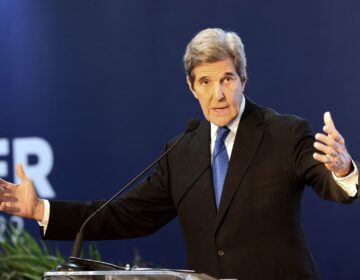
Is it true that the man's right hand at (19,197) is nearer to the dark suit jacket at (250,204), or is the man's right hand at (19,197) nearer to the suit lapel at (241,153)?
the dark suit jacket at (250,204)

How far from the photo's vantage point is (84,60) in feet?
16.5

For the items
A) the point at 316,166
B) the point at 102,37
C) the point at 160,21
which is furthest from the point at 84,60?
the point at 316,166

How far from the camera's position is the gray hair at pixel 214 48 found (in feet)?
9.14

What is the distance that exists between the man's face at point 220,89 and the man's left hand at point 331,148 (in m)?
0.55

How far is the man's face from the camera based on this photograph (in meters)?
2.81

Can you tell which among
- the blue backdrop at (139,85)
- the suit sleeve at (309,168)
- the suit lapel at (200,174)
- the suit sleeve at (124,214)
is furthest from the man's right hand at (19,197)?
the blue backdrop at (139,85)

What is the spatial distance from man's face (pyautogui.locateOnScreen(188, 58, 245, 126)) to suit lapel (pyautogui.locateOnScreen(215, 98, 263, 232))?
0.18ft

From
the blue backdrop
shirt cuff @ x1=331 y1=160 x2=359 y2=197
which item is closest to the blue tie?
shirt cuff @ x1=331 y1=160 x2=359 y2=197

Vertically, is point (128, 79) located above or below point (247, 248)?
above

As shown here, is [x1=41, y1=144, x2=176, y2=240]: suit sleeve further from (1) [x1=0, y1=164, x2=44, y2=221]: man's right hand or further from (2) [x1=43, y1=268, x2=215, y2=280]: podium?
(2) [x1=43, y1=268, x2=215, y2=280]: podium

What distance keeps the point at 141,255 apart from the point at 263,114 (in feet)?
7.20

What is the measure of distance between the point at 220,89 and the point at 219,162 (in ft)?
0.81

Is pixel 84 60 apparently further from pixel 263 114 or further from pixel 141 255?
pixel 263 114

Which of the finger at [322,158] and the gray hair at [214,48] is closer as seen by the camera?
the finger at [322,158]
